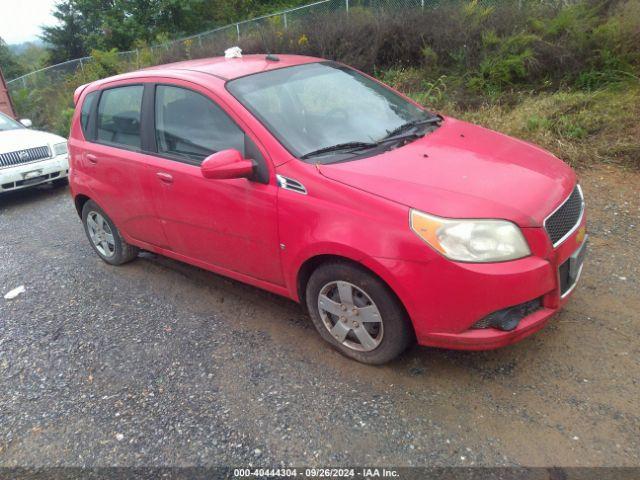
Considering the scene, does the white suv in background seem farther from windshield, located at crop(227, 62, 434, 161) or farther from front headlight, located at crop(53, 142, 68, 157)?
windshield, located at crop(227, 62, 434, 161)

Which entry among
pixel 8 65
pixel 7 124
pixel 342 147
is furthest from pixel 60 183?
pixel 8 65

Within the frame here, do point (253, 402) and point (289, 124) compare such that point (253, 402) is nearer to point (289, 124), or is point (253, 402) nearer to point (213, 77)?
point (289, 124)

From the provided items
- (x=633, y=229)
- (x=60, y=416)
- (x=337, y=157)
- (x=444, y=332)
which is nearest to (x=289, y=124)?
(x=337, y=157)

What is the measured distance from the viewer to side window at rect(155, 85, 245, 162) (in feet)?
10.8

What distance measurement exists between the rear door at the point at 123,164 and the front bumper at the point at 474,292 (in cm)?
216

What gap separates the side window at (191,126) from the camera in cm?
329

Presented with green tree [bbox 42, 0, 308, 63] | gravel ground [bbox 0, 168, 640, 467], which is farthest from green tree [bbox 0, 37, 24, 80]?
gravel ground [bbox 0, 168, 640, 467]

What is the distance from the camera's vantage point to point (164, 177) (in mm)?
3639

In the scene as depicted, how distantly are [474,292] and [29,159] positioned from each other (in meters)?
7.25

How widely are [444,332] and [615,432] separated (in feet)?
3.02

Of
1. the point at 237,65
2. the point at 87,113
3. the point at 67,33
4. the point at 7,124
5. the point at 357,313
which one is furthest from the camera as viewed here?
the point at 67,33

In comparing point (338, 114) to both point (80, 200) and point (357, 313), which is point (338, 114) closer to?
point (357, 313)

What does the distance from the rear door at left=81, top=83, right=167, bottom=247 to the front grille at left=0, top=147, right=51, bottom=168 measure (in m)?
3.60

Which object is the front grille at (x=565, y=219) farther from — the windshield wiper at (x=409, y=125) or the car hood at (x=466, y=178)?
the windshield wiper at (x=409, y=125)
